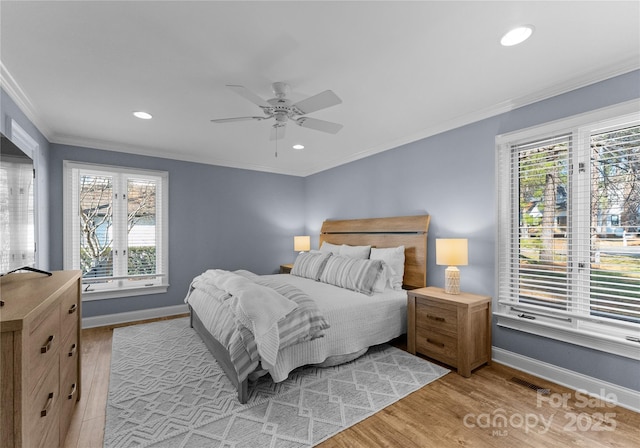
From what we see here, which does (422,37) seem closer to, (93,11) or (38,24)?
(93,11)

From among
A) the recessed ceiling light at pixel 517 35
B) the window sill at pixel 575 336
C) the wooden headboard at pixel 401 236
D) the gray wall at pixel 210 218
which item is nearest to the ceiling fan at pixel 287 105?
the recessed ceiling light at pixel 517 35

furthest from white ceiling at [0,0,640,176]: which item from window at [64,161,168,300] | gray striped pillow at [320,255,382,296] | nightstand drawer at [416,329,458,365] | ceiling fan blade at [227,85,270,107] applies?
nightstand drawer at [416,329,458,365]

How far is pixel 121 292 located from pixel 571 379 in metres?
5.24

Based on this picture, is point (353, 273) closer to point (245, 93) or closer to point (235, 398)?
point (235, 398)

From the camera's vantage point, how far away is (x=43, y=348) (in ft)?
4.30

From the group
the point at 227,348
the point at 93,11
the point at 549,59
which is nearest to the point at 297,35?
the point at 93,11

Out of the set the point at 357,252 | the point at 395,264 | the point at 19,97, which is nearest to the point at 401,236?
the point at 395,264

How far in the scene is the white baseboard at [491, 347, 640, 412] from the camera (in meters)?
2.16

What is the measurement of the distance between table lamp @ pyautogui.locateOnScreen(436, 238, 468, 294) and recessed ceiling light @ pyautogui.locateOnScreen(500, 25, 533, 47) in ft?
5.49

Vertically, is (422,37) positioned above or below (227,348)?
above

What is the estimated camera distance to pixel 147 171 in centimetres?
440

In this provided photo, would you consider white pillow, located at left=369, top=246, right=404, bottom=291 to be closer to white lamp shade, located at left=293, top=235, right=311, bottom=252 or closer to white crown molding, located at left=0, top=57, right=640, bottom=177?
white crown molding, located at left=0, top=57, right=640, bottom=177

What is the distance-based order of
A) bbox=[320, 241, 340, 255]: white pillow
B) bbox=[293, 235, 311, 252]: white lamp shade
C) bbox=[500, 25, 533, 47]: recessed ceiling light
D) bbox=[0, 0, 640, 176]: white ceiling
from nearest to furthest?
1. bbox=[0, 0, 640, 176]: white ceiling
2. bbox=[500, 25, 533, 47]: recessed ceiling light
3. bbox=[320, 241, 340, 255]: white pillow
4. bbox=[293, 235, 311, 252]: white lamp shade

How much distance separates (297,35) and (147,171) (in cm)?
355
